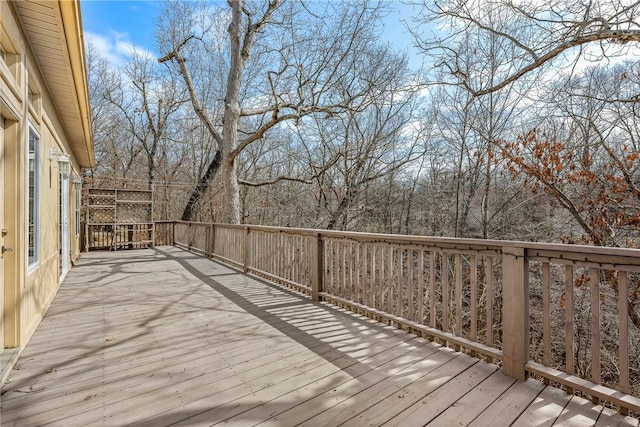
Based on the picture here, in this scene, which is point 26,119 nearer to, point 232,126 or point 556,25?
point 556,25

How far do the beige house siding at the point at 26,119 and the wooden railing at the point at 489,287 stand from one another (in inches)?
115

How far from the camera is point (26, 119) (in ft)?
10.1

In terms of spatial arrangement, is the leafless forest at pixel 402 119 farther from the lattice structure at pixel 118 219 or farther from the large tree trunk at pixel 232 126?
the lattice structure at pixel 118 219

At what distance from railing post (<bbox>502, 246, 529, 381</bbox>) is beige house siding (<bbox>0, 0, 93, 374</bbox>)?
378cm

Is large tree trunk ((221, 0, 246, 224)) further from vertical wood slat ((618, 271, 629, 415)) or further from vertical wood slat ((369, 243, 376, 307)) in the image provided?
vertical wood slat ((618, 271, 629, 415))

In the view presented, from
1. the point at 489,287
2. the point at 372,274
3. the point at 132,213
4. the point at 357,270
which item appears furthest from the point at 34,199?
the point at 132,213

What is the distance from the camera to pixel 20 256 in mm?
2869

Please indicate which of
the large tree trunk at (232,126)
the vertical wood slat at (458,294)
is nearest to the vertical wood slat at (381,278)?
the vertical wood slat at (458,294)

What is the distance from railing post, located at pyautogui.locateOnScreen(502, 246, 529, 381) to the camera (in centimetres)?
233

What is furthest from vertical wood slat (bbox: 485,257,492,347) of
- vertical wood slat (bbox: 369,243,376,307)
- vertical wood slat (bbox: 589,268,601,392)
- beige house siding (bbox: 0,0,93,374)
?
beige house siding (bbox: 0,0,93,374)

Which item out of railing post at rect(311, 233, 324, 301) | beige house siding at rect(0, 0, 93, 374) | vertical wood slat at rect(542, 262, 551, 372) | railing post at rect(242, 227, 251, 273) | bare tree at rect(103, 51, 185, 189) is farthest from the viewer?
bare tree at rect(103, 51, 185, 189)

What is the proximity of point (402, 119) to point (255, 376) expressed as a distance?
982 cm

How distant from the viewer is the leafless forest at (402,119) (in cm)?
516

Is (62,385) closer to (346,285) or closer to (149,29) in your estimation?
(346,285)
